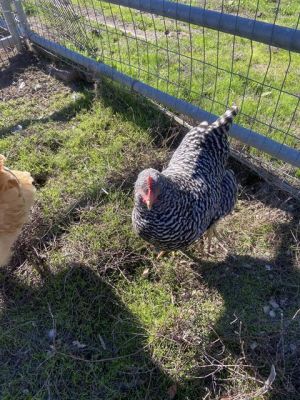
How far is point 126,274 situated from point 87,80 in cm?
283

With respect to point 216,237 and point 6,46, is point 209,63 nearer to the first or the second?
point 216,237

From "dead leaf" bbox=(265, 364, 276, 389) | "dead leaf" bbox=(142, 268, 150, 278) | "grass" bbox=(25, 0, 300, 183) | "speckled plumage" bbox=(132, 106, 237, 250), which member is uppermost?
"speckled plumage" bbox=(132, 106, 237, 250)

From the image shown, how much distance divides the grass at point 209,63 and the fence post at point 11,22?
1.29 ft

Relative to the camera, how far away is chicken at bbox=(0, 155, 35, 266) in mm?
2674

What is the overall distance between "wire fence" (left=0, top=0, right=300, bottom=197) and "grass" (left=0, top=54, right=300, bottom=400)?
1.68ft

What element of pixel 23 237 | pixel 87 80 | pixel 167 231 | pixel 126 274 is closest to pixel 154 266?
pixel 126 274

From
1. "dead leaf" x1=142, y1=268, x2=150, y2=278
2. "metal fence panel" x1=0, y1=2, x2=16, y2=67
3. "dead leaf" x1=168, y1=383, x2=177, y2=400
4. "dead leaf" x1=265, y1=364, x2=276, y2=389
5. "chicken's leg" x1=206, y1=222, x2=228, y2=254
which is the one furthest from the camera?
"metal fence panel" x1=0, y1=2, x2=16, y2=67

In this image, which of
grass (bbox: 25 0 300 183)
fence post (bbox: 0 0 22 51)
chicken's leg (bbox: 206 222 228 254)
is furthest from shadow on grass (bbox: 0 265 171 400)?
fence post (bbox: 0 0 22 51)

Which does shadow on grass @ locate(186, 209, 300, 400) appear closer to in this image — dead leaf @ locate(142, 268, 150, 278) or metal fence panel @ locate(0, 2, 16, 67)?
dead leaf @ locate(142, 268, 150, 278)

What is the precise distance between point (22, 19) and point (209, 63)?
2603mm

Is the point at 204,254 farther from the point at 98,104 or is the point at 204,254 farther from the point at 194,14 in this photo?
the point at 98,104

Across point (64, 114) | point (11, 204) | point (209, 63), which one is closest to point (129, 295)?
point (11, 204)

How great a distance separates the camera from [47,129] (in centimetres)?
430

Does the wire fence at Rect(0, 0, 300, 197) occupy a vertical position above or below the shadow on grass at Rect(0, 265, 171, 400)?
above
